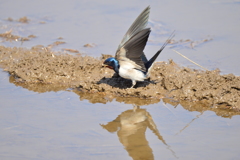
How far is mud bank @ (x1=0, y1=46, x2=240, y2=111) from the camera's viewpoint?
5461 millimetres

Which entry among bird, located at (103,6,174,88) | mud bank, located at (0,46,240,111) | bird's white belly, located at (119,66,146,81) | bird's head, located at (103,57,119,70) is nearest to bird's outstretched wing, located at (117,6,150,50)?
bird, located at (103,6,174,88)

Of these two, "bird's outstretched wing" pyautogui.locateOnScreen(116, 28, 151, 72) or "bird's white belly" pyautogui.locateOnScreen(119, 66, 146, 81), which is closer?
"bird's outstretched wing" pyautogui.locateOnScreen(116, 28, 151, 72)

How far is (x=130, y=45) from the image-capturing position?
17.9ft

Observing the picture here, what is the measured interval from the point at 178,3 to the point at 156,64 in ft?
11.6

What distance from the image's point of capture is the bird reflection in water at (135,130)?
4.13 m

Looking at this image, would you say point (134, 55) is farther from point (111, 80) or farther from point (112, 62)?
point (111, 80)

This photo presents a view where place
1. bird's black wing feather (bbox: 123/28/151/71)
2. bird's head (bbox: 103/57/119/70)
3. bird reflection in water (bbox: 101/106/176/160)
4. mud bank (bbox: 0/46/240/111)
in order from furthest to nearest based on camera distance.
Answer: bird's head (bbox: 103/57/119/70) < mud bank (bbox: 0/46/240/111) < bird's black wing feather (bbox: 123/28/151/71) < bird reflection in water (bbox: 101/106/176/160)

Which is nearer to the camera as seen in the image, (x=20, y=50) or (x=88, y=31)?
(x=20, y=50)

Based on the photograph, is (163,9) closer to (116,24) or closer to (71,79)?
(116,24)

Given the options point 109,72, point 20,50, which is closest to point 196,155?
point 109,72

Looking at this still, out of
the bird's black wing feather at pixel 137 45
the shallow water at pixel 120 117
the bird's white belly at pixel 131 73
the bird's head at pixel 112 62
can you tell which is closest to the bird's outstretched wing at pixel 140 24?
the bird's black wing feather at pixel 137 45

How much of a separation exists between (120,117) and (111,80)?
1151mm

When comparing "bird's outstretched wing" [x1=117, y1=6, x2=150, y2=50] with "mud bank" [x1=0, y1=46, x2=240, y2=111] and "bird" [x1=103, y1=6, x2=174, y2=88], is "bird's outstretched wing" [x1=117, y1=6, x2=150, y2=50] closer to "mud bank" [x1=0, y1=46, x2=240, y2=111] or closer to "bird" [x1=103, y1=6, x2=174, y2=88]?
"bird" [x1=103, y1=6, x2=174, y2=88]

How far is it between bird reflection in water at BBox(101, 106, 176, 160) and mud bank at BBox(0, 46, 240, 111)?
1.92 ft
